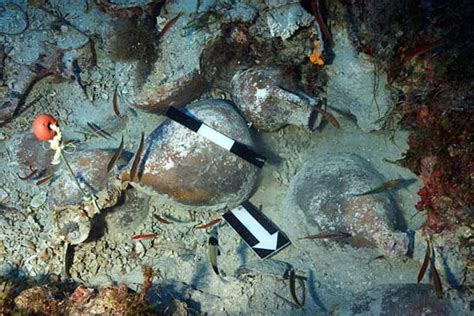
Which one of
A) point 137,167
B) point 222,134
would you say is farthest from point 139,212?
point 222,134

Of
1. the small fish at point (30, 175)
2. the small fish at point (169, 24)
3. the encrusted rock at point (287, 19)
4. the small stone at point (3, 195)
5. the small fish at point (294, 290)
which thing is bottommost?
the small stone at point (3, 195)

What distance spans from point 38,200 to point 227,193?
2.45 m

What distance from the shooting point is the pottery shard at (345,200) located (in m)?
4.08

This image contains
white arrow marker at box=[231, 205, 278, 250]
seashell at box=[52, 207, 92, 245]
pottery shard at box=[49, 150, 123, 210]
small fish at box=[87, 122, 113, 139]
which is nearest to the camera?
seashell at box=[52, 207, 92, 245]

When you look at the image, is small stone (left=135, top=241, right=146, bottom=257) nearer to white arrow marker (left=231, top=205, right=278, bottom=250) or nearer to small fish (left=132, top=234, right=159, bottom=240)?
small fish (left=132, top=234, right=159, bottom=240)

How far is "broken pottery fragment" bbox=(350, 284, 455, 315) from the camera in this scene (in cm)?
367

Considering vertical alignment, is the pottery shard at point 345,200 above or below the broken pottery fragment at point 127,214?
above

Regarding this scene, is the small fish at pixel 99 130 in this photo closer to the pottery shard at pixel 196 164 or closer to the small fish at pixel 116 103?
the small fish at pixel 116 103

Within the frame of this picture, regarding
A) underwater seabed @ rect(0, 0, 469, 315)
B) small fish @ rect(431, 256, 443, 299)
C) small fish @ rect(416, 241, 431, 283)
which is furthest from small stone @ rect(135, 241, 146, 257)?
small fish @ rect(431, 256, 443, 299)

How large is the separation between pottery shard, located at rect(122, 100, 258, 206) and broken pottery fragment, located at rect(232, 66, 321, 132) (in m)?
0.30

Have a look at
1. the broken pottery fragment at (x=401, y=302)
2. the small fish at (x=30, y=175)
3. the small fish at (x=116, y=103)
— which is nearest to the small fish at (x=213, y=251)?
the broken pottery fragment at (x=401, y=302)

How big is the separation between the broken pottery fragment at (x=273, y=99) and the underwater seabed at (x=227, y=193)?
17mm

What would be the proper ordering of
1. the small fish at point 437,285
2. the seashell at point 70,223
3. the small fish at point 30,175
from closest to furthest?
the small fish at point 437,285 < the seashell at point 70,223 < the small fish at point 30,175

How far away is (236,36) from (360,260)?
9.98 feet
